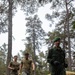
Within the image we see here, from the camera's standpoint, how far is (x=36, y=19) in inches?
2260

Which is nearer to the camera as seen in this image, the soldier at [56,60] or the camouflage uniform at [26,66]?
the soldier at [56,60]

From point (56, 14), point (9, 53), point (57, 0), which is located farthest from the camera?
point (56, 14)

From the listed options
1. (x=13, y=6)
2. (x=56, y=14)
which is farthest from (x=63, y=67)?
(x=56, y=14)

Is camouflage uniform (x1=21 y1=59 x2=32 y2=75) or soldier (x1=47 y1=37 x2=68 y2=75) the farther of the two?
camouflage uniform (x1=21 y1=59 x2=32 y2=75)

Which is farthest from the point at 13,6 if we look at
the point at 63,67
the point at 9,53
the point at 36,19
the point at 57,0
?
the point at 36,19

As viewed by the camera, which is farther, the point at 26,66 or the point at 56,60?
the point at 26,66

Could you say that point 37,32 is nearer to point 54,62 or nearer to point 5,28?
point 5,28

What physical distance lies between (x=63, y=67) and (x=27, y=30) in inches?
2059

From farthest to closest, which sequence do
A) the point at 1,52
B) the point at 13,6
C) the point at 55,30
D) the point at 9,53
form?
the point at 1,52 < the point at 55,30 < the point at 13,6 < the point at 9,53

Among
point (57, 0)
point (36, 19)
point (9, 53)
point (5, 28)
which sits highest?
point (36, 19)

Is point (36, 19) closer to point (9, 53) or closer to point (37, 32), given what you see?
point (37, 32)

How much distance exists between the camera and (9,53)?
845 inches

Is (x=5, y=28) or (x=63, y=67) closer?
(x=63, y=67)

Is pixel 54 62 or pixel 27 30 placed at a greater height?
pixel 27 30
